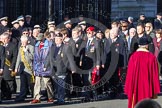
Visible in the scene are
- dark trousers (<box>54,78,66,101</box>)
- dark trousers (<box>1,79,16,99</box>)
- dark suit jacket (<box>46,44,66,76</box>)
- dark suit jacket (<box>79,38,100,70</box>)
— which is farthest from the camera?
dark suit jacket (<box>79,38,100,70</box>)

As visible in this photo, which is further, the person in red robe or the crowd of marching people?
the crowd of marching people

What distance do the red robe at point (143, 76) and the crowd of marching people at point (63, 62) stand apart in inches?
121

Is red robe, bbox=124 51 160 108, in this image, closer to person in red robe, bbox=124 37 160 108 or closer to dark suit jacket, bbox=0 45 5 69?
person in red robe, bbox=124 37 160 108

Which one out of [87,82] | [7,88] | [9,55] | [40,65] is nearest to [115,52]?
[87,82]

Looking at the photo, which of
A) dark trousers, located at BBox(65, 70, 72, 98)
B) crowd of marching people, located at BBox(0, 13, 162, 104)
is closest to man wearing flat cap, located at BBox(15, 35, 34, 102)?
crowd of marching people, located at BBox(0, 13, 162, 104)

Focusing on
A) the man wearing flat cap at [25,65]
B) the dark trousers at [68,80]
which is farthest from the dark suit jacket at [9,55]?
the dark trousers at [68,80]

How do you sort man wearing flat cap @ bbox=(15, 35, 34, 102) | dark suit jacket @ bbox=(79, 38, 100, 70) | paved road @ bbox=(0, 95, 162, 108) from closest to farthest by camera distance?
paved road @ bbox=(0, 95, 162, 108)
man wearing flat cap @ bbox=(15, 35, 34, 102)
dark suit jacket @ bbox=(79, 38, 100, 70)

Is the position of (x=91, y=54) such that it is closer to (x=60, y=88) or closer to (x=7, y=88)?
(x=60, y=88)

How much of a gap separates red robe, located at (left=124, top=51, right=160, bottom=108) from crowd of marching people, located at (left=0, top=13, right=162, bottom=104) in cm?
307

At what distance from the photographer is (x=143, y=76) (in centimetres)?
1030

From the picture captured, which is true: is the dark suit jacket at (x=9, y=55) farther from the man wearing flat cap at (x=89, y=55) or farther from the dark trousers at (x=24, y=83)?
the man wearing flat cap at (x=89, y=55)

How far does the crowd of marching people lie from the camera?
523 inches

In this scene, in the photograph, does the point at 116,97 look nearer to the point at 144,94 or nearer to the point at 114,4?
the point at 144,94

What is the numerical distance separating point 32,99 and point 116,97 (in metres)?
2.17
